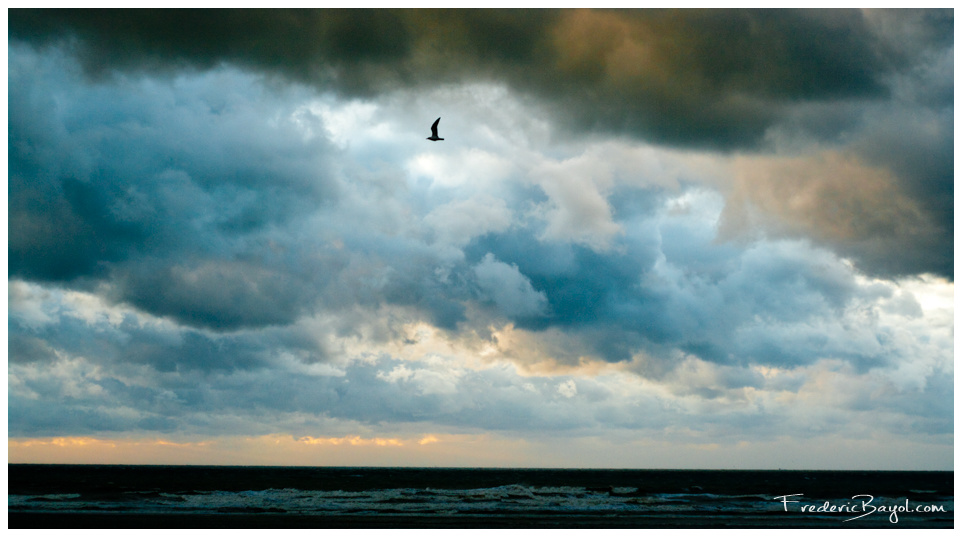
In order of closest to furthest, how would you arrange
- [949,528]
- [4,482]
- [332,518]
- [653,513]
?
[4,482]
[949,528]
[332,518]
[653,513]

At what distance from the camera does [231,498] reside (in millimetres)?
46469

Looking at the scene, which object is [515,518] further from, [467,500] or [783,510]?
[783,510]

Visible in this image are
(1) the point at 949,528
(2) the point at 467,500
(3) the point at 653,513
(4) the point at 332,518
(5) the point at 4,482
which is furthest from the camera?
(2) the point at 467,500

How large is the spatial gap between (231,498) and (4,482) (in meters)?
22.0

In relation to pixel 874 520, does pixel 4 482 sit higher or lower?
higher

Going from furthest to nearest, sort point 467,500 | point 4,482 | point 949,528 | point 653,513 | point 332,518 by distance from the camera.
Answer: point 467,500
point 653,513
point 332,518
point 949,528
point 4,482

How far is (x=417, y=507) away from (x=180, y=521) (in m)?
13.5

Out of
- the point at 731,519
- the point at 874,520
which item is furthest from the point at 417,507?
the point at 874,520

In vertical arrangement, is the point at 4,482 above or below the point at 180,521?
above

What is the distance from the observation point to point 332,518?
33156 mm

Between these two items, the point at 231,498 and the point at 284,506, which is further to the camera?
the point at 231,498

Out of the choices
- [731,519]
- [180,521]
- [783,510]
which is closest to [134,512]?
[180,521]

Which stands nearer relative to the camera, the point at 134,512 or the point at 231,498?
the point at 134,512

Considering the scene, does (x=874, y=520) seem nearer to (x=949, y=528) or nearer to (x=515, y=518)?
(x=949, y=528)
